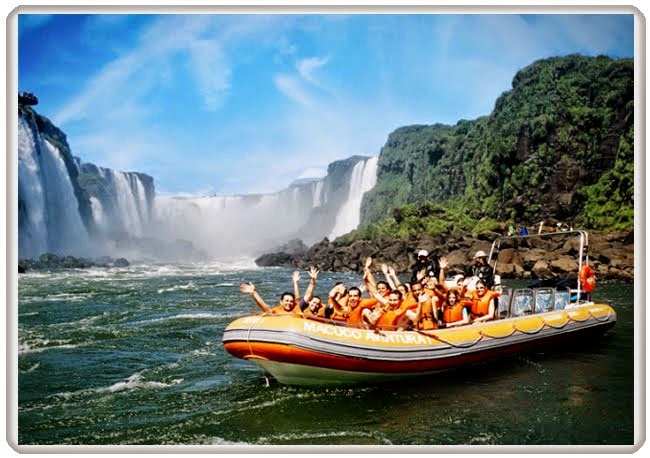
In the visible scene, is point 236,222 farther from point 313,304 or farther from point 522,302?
point 313,304

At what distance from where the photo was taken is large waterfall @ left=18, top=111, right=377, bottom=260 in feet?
46.6

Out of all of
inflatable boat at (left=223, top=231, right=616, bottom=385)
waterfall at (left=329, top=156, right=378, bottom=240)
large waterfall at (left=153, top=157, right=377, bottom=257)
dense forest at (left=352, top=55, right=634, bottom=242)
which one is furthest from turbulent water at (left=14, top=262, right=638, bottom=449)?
waterfall at (left=329, top=156, right=378, bottom=240)

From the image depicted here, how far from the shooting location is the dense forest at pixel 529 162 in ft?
32.4

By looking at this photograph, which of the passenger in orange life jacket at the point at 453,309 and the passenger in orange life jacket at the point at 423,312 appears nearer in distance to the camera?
the passenger in orange life jacket at the point at 423,312

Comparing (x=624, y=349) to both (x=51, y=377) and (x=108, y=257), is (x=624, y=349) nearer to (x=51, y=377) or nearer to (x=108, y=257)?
(x=51, y=377)

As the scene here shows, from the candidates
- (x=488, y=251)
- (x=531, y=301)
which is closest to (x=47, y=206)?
(x=531, y=301)

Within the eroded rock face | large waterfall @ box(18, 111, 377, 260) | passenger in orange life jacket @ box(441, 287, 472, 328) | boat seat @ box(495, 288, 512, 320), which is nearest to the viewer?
passenger in orange life jacket @ box(441, 287, 472, 328)

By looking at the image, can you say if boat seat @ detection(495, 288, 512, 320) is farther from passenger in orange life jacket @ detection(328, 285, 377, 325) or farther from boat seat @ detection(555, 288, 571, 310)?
passenger in orange life jacket @ detection(328, 285, 377, 325)

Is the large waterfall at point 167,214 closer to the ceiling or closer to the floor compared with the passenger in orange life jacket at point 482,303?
closer to the ceiling

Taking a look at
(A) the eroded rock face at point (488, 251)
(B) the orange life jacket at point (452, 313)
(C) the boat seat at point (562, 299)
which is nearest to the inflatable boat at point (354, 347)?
(B) the orange life jacket at point (452, 313)

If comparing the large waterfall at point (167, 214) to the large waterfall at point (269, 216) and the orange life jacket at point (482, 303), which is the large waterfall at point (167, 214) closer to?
the large waterfall at point (269, 216)

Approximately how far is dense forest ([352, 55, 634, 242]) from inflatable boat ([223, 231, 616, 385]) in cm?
266

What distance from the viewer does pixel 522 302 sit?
815cm

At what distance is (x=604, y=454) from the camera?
4.96 metres
